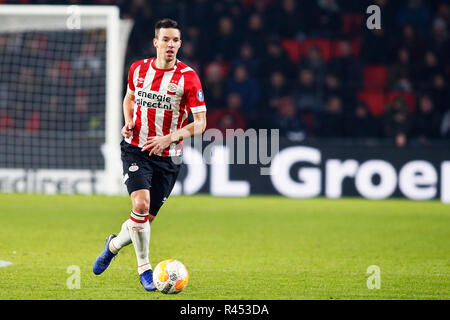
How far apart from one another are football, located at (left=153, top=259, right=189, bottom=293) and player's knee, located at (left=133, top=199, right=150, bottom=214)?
450 mm

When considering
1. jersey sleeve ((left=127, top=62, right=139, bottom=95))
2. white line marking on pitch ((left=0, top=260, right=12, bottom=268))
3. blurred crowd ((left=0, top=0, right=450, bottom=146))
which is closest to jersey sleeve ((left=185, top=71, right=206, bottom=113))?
jersey sleeve ((left=127, top=62, right=139, bottom=95))

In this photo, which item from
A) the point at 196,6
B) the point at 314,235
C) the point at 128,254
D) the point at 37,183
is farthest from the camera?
the point at 196,6

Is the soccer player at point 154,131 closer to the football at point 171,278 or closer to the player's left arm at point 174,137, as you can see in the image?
the player's left arm at point 174,137

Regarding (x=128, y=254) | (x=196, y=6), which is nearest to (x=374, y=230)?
(x=128, y=254)

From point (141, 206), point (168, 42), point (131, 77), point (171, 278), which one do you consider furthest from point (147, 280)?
point (168, 42)

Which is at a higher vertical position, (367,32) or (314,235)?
(367,32)

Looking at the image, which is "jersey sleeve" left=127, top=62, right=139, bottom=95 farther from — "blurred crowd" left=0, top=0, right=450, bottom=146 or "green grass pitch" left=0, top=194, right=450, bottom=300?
"blurred crowd" left=0, top=0, right=450, bottom=146

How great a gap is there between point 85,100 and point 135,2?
2.93m

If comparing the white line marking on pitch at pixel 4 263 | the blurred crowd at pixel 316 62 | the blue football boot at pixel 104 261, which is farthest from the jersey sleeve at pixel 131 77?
the blurred crowd at pixel 316 62

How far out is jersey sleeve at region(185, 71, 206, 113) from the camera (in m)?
5.80
